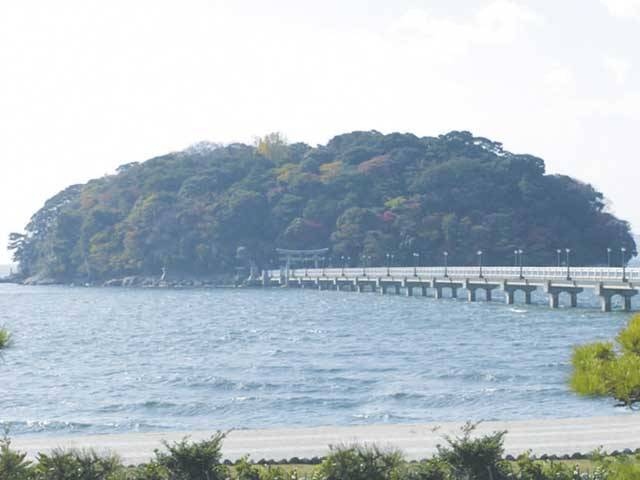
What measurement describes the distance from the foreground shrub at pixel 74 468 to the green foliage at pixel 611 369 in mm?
8737

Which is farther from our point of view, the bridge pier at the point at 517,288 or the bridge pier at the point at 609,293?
the bridge pier at the point at 517,288

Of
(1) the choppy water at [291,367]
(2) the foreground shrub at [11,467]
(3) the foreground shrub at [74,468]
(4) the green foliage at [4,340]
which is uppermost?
(4) the green foliage at [4,340]

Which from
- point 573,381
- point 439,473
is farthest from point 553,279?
point 573,381

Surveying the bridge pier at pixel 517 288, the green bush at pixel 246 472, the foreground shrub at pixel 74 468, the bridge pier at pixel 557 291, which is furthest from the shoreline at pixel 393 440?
the bridge pier at pixel 517 288

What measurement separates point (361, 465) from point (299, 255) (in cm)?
14307

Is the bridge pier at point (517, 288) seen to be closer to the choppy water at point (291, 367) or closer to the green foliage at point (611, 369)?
the choppy water at point (291, 367)

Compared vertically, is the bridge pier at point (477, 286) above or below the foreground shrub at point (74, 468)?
above

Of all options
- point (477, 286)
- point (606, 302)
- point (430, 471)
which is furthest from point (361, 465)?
point (477, 286)

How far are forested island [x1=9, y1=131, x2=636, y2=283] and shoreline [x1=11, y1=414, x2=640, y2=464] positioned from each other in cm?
11239

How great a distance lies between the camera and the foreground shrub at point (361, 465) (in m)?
19.0

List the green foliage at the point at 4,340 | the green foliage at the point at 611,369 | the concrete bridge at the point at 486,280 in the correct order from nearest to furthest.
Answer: the green foliage at the point at 611,369 → the green foliage at the point at 4,340 → the concrete bridge at the point at 486,280

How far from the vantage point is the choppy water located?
1485 inches

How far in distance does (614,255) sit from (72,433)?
12665cm

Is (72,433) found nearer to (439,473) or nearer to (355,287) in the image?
(439,473)
